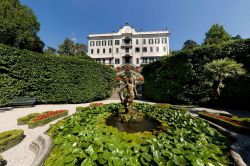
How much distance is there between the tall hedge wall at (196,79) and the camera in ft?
36.3

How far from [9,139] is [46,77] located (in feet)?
→ 35.6

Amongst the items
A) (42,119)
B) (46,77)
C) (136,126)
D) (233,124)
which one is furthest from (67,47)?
(233,124)

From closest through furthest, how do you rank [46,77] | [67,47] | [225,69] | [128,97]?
1. [128,97]
2. [225,69]
3. [46,77]
4. [67,47]

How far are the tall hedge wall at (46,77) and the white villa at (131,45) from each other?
93.0ft

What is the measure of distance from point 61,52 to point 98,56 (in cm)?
1339

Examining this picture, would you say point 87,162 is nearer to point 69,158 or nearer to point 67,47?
point 69,158

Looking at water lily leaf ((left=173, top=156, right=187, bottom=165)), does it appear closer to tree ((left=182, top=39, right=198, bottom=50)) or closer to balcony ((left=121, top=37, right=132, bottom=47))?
tree ((left=182, top=39, right=198, bottom=50))

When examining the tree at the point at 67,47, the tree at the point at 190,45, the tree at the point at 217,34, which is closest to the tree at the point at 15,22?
the tree at the point at 67,47

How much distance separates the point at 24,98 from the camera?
12922 mm

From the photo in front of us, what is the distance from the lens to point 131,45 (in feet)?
149

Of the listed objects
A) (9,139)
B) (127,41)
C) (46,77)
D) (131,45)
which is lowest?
(9,139)

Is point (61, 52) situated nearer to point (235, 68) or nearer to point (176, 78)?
point (176, 78)

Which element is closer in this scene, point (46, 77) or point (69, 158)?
point (69, 158)

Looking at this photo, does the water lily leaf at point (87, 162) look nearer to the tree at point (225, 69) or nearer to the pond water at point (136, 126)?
the pond water at point (136, 126)
